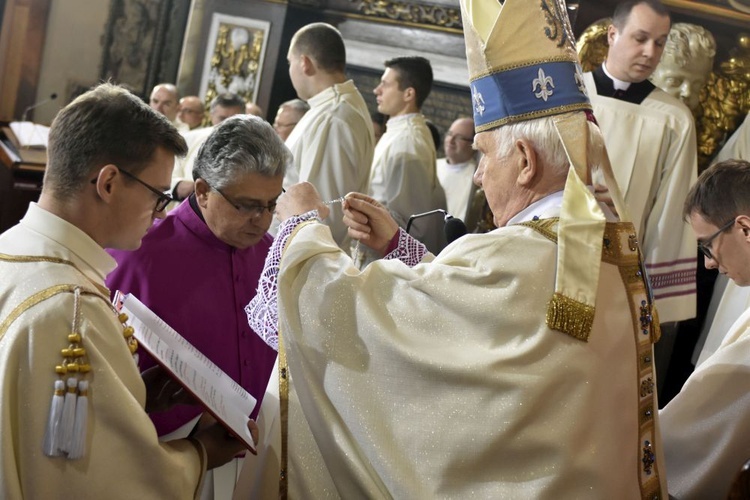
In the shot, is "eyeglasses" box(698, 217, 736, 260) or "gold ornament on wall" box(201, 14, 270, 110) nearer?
"eyeglasses" box(698, 217, 736, 260)

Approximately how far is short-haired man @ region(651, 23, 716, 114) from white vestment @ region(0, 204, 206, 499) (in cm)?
409

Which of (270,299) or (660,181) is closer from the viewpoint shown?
(270,299)

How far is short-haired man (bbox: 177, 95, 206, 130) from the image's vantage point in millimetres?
8023

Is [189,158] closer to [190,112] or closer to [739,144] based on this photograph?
[190,112]

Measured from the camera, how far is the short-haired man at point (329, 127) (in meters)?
5.14

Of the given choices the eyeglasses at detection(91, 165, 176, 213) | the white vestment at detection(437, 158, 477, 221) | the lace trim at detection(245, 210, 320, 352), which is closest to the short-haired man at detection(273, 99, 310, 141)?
the white vestment at detection(437, 158, 477, 221)

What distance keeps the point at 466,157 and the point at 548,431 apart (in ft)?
17.8

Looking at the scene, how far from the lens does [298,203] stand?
2582 mm

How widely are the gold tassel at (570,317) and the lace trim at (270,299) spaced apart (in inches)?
27.9

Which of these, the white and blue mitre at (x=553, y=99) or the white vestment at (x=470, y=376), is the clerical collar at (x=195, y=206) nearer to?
the white vestment at (x=470, y=376)

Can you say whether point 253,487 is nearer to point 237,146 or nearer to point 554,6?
point 237,146

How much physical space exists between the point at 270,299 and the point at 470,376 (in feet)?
1.93

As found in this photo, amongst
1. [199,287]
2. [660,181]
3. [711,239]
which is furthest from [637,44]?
[199,287]

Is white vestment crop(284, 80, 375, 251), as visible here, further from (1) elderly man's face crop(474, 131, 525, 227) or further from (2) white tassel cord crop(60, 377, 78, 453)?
(2) white tassel cord crop(60, 377, 78, 453)
